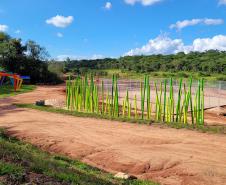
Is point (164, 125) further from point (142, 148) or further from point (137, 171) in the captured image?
point (137, 171)

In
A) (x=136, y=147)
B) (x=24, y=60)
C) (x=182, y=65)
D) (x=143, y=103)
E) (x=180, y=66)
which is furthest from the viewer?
(x=182, y=65)

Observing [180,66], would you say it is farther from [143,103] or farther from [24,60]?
[143,103]

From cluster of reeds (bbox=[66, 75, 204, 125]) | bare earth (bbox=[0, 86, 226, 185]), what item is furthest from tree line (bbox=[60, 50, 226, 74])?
bare earth (bbox=[0, 86, 226, 185])

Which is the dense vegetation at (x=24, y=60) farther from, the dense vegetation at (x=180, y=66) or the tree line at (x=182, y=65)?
the tree line at (x=182, y=65)

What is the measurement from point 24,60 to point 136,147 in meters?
44.7

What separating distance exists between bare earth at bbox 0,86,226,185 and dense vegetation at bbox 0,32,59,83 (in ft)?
114

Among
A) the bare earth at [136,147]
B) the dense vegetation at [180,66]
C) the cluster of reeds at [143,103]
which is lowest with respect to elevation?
the bare earth at [136,147]

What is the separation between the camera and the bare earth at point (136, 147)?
9.88 m

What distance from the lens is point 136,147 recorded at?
12.6 meters

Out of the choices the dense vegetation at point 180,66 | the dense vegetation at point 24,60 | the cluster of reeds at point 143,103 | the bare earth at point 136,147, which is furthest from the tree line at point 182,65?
the bare earth at point 136,147

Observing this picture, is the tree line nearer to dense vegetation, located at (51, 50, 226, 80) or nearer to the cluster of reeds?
dense vegetation, located at (51, 50, 226, 80)

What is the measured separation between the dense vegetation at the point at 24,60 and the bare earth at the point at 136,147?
34.8 metres

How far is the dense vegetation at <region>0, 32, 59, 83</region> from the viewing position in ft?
170

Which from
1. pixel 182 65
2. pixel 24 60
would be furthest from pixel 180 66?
pixel 24 60
